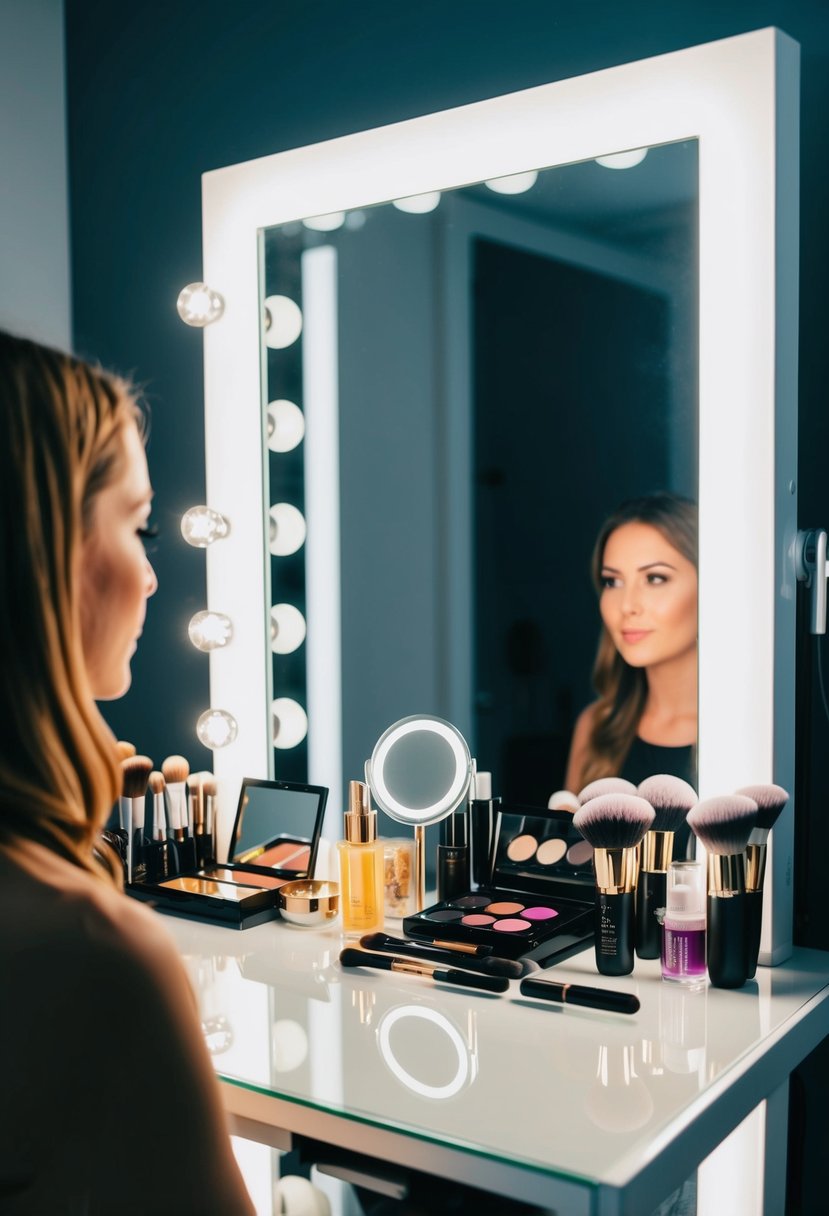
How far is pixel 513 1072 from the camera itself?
90 cm

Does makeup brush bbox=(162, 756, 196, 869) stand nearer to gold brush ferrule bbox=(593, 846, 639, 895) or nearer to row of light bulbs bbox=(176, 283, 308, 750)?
row of light bulbs bbox=(176, 283, 308, 750)

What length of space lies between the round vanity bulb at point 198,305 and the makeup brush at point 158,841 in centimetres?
62

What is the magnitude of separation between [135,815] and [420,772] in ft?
1.21

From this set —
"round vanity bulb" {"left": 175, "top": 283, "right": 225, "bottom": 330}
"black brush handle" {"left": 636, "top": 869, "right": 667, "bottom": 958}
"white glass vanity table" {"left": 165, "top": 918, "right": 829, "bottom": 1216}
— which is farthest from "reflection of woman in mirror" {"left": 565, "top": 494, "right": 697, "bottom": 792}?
"round vanity bulb" {"left": 175, "top": 283, "right": 225, "bottom": 330}

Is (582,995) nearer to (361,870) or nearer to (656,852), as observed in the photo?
(656,852)

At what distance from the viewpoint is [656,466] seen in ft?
4.11

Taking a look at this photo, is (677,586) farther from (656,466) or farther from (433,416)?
(433,416)

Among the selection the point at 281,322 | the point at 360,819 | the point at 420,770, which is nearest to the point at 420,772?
the point at 420,770

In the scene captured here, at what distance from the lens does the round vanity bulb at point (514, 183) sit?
1.32 metres

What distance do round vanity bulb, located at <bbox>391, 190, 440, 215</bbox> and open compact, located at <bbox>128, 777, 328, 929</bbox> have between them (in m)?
0.74

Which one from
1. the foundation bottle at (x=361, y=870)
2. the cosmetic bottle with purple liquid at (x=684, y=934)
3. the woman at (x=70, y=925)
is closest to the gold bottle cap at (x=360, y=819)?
the foundation bottle at (x=361, y=870)

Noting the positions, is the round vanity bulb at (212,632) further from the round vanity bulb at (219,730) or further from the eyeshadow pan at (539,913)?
the eyeshadow pan at (539,913)

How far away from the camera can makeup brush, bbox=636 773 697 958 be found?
45.6 inches

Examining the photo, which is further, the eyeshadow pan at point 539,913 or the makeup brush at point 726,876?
the eyeshadow pan at point 539,913
